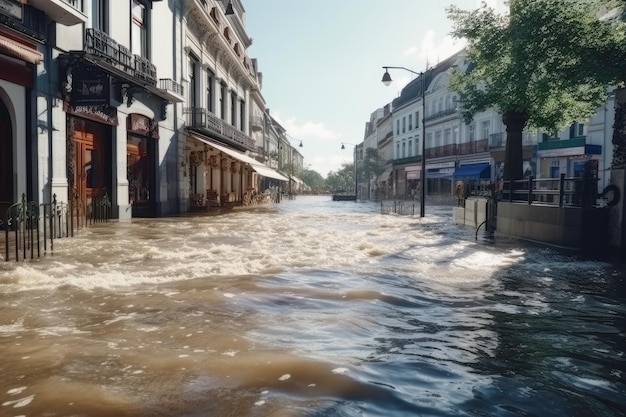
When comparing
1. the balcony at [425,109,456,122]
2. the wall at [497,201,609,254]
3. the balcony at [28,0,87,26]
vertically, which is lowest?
the wall at [497,201,609,254]

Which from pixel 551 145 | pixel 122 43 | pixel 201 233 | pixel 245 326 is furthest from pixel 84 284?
pixel 551 145

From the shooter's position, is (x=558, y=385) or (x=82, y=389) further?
(x=558, y=385)

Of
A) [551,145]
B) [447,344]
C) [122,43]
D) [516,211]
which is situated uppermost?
[122,43]

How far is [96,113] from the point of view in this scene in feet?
50.5

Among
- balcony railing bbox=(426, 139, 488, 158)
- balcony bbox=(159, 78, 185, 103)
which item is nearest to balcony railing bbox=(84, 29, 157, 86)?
balcony bbox=(159, 78, 185, 103)

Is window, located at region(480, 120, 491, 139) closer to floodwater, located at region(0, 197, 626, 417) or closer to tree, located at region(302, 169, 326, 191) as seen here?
floodwater, located at region(0, 197, 626, 417)

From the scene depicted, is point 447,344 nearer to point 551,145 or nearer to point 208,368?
point 208,368

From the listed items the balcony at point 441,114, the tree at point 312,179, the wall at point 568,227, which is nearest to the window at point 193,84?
the wall at point 568,227

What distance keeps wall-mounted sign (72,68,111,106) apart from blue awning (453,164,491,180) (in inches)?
1206

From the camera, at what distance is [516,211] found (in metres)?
13.8

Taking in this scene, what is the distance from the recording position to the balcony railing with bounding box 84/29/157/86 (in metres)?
14.0

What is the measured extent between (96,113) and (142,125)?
386cm

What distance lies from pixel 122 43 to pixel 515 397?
1794 centimetres

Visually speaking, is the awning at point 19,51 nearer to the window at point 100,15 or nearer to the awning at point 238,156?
the window at point 100,15
